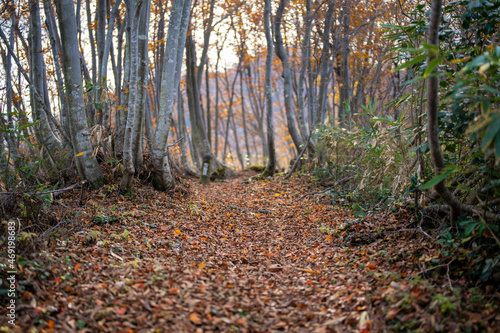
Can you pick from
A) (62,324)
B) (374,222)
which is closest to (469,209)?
(374,222)

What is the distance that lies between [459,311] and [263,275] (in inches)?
63.0

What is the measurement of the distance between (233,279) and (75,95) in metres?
3.32

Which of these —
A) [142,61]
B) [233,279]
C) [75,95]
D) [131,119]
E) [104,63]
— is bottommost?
[233,279]

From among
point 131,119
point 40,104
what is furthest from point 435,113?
point 40,104

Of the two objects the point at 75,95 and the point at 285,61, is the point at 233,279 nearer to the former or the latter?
the point at 75,95

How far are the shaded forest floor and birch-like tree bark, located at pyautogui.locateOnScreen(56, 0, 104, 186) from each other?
1.23 ft

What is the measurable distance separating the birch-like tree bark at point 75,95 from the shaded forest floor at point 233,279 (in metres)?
0.38

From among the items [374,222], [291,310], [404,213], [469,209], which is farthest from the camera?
[374,222]

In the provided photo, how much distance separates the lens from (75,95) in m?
4.29

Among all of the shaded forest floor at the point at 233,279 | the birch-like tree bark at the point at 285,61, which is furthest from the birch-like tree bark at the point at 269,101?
the shaded forest floor at the point at 233,279

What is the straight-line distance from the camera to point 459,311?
2.04 m

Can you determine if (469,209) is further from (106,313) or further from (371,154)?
(106,313)

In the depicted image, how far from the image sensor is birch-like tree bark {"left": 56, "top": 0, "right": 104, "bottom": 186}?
13.4 ft

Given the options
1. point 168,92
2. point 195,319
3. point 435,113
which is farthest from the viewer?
point 168,92
